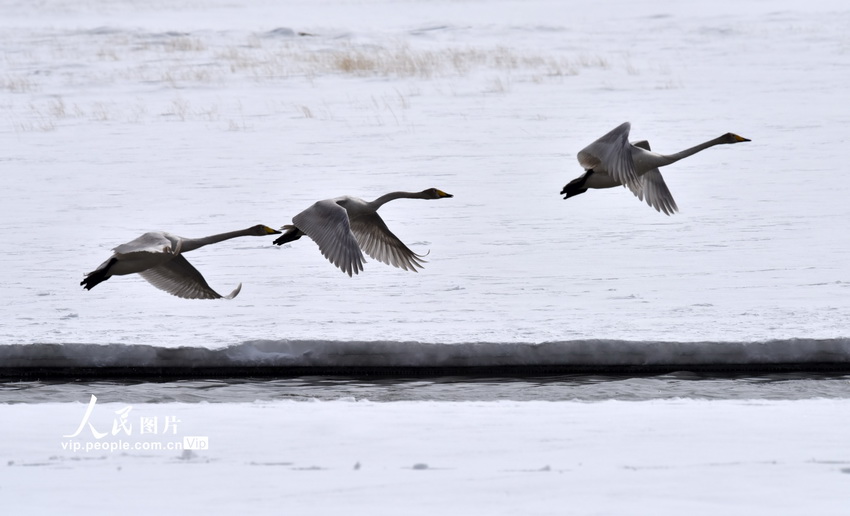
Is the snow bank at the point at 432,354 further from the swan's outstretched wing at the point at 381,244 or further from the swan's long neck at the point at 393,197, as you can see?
the swan's outstretched wing at the point at 381,244

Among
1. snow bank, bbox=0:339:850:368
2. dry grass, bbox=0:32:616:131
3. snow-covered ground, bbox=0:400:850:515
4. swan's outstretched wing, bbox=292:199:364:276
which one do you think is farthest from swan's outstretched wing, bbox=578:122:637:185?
dry grass, bbox=0:32:616:131

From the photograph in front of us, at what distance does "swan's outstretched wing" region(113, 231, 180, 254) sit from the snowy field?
0.63 metres

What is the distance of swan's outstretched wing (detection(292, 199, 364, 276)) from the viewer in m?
7.12

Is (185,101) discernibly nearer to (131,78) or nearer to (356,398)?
(131,78)

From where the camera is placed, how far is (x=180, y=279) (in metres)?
7.47

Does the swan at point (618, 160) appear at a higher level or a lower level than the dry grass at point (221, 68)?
lower

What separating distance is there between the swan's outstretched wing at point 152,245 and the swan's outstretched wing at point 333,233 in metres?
0.73

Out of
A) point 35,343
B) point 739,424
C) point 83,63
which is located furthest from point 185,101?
point 739,424

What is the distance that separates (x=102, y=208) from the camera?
1187 cm

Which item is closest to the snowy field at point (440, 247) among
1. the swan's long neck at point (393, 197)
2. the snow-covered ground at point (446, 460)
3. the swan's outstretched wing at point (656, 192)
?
the snow-covered ground at point (446, 460)

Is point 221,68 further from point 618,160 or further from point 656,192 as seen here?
point 618,160

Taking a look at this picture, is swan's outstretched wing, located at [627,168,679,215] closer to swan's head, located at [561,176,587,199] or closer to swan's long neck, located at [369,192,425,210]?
swan's head, located at [561,176,587,199]

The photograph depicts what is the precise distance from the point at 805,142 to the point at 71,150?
8.68m

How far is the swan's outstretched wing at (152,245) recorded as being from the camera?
263 inches
